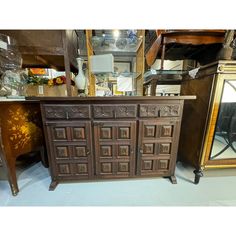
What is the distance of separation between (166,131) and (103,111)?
584 mm

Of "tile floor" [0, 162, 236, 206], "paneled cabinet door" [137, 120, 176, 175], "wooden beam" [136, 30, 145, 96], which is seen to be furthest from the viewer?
"wooden beam" [136, 30, 145, 96]

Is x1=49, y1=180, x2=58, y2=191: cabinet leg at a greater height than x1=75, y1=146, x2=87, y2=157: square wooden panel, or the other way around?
x1=75, y1=146, x2=87, y2=157: square wooden panel

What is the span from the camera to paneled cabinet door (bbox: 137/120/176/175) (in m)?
1.13

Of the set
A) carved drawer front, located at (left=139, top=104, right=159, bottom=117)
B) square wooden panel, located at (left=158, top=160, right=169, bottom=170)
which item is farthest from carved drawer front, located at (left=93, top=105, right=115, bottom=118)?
square wooden panel, located at (left=158, top=160, right=169, bottom=170)

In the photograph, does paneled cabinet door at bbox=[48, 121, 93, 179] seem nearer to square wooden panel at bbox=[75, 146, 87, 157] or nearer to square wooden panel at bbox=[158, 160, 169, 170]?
square wooden panel at bbox=[75, 146, 87, 157]

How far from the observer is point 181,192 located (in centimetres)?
114

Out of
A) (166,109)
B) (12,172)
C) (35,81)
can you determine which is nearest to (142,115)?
(166,109)

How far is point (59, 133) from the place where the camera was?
3.62ft

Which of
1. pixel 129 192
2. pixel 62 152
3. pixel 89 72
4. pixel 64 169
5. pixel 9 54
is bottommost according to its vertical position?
pixel 129 192

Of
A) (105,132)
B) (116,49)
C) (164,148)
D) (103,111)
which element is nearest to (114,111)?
(103,111)

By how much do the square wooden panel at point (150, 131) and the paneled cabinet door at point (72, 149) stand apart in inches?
19.4

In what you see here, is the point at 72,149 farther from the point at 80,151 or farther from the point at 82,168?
the point at 82,168

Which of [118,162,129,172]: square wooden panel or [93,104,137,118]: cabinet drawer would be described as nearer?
[93,104,137,118]: cabinet drawer
